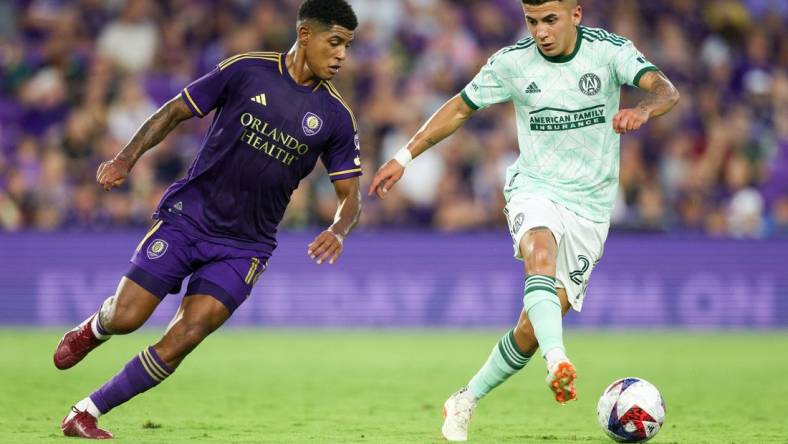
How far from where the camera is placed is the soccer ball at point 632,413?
7.41 metres

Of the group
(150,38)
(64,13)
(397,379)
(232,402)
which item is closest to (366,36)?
(150,38)

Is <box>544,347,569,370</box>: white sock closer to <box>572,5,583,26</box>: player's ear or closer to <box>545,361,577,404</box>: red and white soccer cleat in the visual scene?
<box>545,361,577,404</box>: red and white soccer cleat

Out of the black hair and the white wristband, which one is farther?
the white wristband

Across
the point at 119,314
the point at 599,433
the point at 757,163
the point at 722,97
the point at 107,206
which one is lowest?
the point at 599,433

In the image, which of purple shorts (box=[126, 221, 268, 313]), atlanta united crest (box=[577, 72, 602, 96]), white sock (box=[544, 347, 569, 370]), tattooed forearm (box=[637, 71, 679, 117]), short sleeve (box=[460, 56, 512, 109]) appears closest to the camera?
white sock (box=[544, 347, 569, 370])

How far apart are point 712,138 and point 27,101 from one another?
1015 cm

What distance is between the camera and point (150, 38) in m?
18.8

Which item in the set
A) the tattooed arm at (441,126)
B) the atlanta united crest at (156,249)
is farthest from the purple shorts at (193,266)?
the tattooed arm at (441,126)

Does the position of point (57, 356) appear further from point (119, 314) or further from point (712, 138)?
point (712, 138)

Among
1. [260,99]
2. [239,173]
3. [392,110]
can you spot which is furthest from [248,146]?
[392,110]

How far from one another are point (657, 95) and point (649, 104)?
15 cm

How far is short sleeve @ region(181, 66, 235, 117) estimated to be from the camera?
797 cm

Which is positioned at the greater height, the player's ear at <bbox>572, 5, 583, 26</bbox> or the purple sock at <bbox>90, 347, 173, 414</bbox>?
the player's ear at <bbox>572, 5, 583, 26</bbox>

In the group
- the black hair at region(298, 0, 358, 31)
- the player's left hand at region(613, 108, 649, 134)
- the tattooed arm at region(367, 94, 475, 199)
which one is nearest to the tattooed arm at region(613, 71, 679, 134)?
the player's left hand at region(613, 108, 649, 134)
